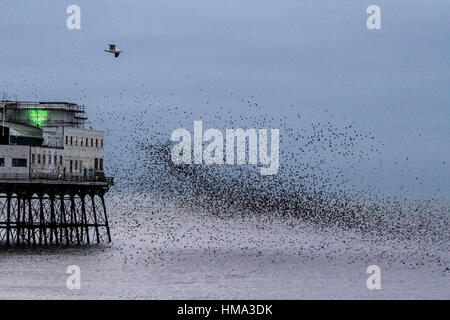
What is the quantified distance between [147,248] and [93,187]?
61.8 ft

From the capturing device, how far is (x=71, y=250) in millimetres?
101438

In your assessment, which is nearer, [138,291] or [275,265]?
[138,291]

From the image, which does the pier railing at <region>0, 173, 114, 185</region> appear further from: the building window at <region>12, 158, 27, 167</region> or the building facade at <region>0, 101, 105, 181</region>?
the building window at <region>12, 158, 27, 167</region>

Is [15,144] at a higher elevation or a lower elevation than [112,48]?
lower

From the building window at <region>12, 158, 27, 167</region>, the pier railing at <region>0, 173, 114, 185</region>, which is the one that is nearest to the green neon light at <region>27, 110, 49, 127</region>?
the pier railing at <region>0, 173, 114, 185</region>

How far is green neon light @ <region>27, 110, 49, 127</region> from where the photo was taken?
368ft

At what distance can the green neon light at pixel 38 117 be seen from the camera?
112062 mm

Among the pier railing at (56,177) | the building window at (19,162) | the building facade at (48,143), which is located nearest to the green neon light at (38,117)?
the building facade at (48,143)

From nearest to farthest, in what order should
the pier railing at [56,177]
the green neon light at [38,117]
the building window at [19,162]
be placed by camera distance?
the pier railing at [56,177] → the building window at [19,162] → the green neon light at [38,117]

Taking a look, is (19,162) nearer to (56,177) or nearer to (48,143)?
(56,177)

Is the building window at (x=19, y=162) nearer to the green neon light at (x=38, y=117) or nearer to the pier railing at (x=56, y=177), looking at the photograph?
the pier railing at (x=56, y=177)

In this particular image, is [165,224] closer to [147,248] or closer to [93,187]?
[147,248]
